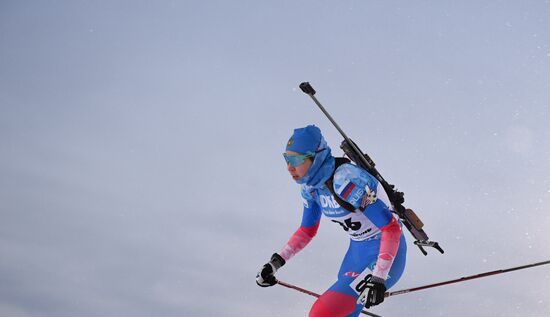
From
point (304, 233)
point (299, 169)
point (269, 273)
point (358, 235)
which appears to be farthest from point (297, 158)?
point (269, 273)

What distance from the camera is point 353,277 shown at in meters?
7.06

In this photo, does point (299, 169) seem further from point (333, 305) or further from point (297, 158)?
point (333, 305)

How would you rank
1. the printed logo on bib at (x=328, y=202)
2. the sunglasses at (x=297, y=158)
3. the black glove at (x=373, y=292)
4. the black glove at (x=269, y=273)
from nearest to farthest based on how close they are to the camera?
the black glove at (x=373, y=292)
the sunglasses at (x=297, y=158)
the printed logo on bib at (x=328, y=202)
the black glove at (x=269, y=273)

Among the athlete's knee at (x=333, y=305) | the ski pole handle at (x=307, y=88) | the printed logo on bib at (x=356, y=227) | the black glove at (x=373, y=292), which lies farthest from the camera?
the ski pole handle at (x=307, y=88)

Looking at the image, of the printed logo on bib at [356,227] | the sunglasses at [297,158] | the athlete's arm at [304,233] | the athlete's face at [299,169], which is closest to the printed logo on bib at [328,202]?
the printed logo on bib at [356,227]

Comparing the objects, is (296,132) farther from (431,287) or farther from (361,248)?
(431,287)

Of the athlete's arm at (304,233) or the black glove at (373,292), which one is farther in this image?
the athlete's arm at (304,233)

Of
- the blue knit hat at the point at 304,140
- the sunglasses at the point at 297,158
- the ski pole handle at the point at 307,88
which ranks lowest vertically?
the sunglasses at the point at 297,158

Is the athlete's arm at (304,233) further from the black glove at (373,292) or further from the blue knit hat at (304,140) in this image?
the black glove at (373,292)

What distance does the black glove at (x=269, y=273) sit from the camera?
7898mm

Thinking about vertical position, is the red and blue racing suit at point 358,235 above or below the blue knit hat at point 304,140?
below

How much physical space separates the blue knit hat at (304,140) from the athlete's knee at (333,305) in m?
1.47

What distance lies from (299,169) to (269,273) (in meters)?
1.57

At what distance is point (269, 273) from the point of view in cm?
790
